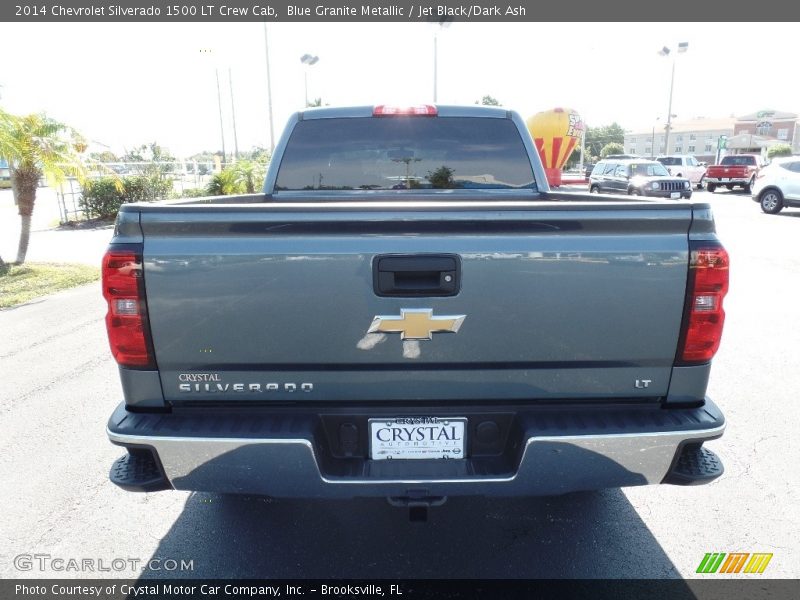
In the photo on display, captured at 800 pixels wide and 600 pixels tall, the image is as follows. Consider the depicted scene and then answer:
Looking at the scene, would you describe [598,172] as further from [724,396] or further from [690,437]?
[690,437]

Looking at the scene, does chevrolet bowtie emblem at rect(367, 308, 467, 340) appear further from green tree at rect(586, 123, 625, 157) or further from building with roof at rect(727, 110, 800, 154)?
building with roof at rect(727, 110, 800, 154)

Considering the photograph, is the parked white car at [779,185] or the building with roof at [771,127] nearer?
the parked white car at [779,185]

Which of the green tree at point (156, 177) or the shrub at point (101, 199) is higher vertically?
the green tree at point (156, 177)

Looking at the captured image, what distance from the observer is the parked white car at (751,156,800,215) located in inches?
743

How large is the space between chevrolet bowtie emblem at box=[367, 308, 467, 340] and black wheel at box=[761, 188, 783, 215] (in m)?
21.8

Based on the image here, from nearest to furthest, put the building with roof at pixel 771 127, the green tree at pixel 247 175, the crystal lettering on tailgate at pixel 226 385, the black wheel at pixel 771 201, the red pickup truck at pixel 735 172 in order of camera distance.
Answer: the crystal lettering on tailgate at pixel 226 385
the green tree at pixel 247 175
the black wheel at pixel 771 201
the red pickup truck at pixel 735 172
the building with roof at pixel 771 127

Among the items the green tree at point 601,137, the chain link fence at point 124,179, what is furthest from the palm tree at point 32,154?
the green tree at point 601,137

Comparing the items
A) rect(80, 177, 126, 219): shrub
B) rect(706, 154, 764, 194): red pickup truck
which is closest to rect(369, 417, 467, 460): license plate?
rect(80, 177, 126, 219): shrub

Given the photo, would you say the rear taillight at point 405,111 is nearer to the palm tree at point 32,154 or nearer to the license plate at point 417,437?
the license plate at point 417,437

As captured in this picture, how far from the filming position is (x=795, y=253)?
11.7m

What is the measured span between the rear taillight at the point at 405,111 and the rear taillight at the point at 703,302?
2.32 metres

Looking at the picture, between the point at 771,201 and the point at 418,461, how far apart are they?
22.2m

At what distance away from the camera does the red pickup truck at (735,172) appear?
3167 cm

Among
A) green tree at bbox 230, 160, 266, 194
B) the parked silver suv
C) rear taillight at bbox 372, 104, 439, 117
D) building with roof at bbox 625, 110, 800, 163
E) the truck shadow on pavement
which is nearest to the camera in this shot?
the truck shadow on pavement
